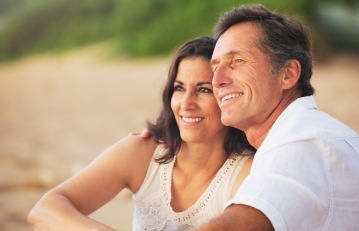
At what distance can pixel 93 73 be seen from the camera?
624 inches

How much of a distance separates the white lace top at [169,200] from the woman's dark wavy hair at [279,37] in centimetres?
67

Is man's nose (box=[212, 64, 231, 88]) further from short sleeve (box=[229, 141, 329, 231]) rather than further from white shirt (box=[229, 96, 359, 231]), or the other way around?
short sleeve (box=[229, 141, 329, 231])

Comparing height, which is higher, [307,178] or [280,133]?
[280,133]

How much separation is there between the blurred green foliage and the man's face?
13685 mm

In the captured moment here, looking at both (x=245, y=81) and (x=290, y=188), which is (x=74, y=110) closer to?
(x=245, y=81)

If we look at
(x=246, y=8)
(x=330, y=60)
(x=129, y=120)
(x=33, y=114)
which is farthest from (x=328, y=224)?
(x=330, y=60)

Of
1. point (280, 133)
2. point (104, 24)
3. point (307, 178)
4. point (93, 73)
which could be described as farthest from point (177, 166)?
point (104, 24)

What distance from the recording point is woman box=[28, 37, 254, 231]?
2.83 meters

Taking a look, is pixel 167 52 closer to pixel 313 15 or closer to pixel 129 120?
pixel 313 15

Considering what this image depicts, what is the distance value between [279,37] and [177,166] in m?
0.95

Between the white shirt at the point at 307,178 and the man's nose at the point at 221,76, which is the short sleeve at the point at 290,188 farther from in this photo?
the man's nose at the point at 221,76

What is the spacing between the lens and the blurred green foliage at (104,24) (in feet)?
56.2

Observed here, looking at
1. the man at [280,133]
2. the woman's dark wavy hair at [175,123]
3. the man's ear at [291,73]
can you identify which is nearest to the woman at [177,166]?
the woman's dark wavy hair at [175,123]

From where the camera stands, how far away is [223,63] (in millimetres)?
2441
